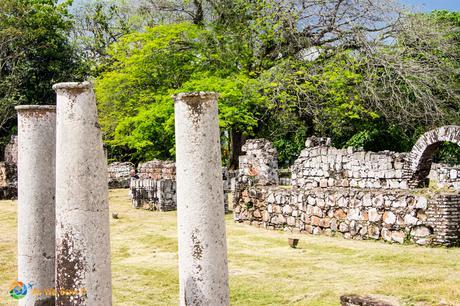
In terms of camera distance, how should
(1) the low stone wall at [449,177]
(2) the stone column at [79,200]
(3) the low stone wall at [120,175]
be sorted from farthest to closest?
1. (3) the low stone wall at [120,175]
2. (1) the low stone wall at [449,177]
3. (2) the stone column at [79,200]

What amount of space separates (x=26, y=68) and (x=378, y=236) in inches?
1081

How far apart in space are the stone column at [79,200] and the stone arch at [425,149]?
10809 mm

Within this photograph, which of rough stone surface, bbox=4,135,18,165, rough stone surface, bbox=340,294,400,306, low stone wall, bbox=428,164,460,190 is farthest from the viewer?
rough stone surface, bbox=4,135,18,165

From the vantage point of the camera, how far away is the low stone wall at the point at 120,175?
30.0 m

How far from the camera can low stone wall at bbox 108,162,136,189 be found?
98.5 feet

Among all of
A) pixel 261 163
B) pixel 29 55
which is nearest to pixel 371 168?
pixel 261 163

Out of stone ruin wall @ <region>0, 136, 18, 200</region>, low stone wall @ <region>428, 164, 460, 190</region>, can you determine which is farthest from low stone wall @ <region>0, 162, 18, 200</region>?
low stone wall @ <region>428, 164, 460, 190</region>

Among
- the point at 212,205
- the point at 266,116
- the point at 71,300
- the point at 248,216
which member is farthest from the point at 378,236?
the point at 266,116

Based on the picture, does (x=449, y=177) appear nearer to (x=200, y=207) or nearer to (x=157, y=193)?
(x=157, y=193)

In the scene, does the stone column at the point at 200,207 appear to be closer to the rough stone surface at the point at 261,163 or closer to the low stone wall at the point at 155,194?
the rough stone surface at the point at 261,163

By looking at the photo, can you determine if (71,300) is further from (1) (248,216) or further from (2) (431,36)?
(2) (431,36)

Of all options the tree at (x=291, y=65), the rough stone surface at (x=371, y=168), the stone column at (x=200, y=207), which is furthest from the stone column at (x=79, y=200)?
the tree at (x=291, y=65)

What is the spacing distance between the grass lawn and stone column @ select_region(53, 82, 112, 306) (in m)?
2.57

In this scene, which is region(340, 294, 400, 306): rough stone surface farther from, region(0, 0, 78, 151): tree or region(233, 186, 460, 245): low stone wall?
region(0, 0, 78, 151): tree
